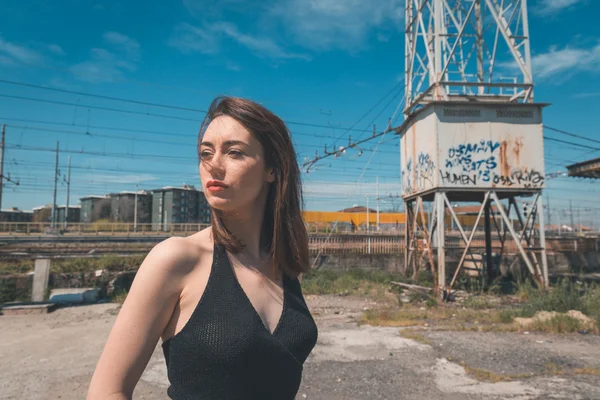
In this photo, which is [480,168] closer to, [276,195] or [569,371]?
[569,371]

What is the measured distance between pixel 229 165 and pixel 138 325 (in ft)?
2.02

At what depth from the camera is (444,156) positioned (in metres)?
12.1

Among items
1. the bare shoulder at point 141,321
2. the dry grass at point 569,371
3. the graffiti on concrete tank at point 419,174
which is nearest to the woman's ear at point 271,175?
the bare shoulder at point 141,321

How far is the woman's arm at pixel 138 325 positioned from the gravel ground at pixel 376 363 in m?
4.41

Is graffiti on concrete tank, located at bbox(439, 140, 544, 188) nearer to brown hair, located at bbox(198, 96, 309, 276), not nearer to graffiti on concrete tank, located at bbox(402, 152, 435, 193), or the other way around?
graffiti on concrete tank, located at bbox(402, 152, 435, 193)

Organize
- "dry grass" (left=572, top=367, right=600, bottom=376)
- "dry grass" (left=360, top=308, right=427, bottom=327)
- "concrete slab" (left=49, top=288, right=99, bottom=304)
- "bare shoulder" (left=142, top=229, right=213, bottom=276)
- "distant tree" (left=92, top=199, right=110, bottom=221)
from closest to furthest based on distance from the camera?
"bare shoulder" (left=142, top=229, right=213, bottom=276) < "dry grass" (left=572, top=367, right=600, bottom=376) < "dry grass" (left=360, top=308, right=427, bottom=327) < "concrete slab" (left=49, top=288, right=99, bottom=304) < "distant tree" (left=92, top=199, right=110, bottom=221)

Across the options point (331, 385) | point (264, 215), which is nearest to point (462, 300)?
point (331, 385)

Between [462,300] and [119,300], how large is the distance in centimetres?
1101

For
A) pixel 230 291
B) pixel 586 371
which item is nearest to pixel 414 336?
pixel 586 371

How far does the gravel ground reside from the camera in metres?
5.11

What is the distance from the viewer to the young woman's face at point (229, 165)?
1.42 m

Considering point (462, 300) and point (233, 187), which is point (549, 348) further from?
point (233, 187)

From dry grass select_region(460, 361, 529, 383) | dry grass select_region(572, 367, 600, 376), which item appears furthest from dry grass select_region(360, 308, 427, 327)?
dry grass select_region(572, 367, 600, 376)

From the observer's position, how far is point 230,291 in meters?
1.32
